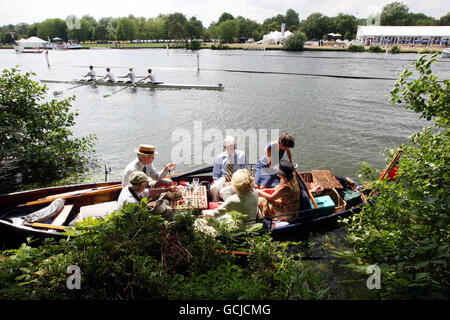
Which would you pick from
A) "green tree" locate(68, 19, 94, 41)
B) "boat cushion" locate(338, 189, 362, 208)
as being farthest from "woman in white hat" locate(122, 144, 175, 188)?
"green tree" locate(68, 19, 94, 41)

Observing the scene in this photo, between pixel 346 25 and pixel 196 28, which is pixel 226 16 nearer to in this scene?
pixel 196 28

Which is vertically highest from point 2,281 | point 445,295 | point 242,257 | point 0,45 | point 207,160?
point 0,45

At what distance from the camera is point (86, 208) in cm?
550

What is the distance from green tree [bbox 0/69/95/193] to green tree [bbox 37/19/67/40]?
13502 centimetres

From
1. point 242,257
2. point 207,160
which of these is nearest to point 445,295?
point 242,257

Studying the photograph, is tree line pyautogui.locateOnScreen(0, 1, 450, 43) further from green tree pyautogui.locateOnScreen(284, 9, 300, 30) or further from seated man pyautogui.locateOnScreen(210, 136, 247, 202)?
seated man pyautogui.locateOnScreen(210, 136, 247, 202)

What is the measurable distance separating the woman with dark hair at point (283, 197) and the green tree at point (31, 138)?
7365 mm

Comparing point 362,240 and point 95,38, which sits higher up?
point 95,38

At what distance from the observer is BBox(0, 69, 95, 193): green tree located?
311 inches

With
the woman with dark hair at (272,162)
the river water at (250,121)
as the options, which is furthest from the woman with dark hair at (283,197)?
the river water at (250,121)

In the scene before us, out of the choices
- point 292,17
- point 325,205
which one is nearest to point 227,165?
point 325,205
